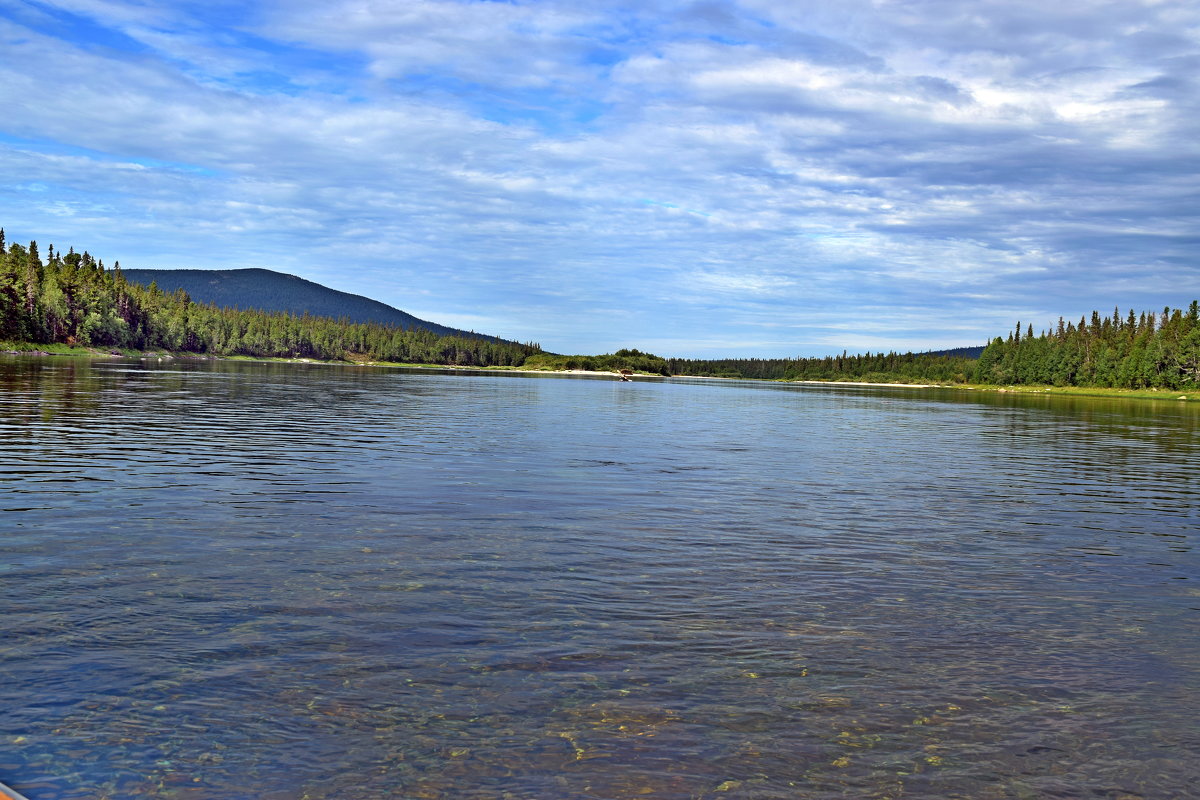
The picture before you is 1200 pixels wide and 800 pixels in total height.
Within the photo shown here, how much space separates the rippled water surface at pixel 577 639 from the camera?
9.11 metres

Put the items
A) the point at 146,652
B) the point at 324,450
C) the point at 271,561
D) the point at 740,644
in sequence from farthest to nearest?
the point at 324,450
the point at 271,561
the point at 740,644
the point at 146,652

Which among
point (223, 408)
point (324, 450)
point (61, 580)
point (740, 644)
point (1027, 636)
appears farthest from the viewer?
point (223, 408)

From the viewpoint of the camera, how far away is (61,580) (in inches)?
591

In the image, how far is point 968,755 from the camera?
965 cm

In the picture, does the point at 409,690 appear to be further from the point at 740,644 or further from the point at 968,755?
the point at 968,755

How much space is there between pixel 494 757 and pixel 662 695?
2666mm

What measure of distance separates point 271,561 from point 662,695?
9.92m

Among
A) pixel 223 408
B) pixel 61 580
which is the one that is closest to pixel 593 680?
pixel 61 580

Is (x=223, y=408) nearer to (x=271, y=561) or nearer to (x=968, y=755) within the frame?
(x=271, y=561)

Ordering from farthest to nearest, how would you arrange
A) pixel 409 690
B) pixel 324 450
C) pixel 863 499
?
pixel 324 450 < pixel 863 499 < pixel 409 690

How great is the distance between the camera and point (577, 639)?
12.9m

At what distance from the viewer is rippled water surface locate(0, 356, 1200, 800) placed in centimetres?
911

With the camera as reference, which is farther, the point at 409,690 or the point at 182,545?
the point at 182,545

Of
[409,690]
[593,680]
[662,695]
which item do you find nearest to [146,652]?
[409,690]
